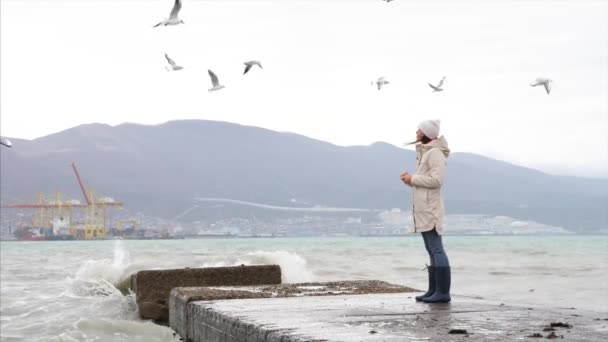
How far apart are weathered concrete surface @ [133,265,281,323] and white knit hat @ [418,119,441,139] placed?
3643 millimetres

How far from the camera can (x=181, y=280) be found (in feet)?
33.0

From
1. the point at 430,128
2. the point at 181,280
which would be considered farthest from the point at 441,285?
the point at 181,280

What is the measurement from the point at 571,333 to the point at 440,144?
2.33m

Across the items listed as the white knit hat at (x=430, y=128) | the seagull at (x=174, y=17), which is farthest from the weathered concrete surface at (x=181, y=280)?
the seagull at (x=174, y=17)

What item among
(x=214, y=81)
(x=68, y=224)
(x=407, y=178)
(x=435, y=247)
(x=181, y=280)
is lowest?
(x=181, y=280)

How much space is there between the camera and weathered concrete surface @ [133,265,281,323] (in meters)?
9.93

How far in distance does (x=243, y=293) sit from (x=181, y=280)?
2270mm

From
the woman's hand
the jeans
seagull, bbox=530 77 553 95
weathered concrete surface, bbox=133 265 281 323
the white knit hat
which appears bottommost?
weathered concrete surface, bbox=133 265 281 323

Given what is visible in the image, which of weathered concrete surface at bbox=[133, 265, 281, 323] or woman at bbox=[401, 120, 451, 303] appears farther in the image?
weathered concrete surface at bbox=[133, 265, 281, 323]

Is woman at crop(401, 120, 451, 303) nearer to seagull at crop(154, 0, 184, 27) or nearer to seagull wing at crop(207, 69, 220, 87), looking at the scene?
seagull at crop(154, 0, 184, 27)

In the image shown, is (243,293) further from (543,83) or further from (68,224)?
(68,224)

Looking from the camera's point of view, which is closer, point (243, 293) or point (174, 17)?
point (243, 293)

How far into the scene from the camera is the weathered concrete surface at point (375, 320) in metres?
4.84

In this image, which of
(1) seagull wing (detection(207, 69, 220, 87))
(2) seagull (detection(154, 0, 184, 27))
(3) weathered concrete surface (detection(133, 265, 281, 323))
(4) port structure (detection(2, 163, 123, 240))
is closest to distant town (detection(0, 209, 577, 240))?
(4) port structure (detection(2, 163, 123, 240))
